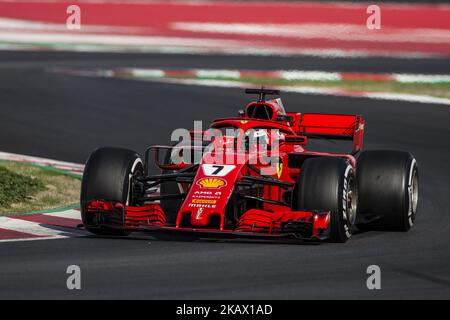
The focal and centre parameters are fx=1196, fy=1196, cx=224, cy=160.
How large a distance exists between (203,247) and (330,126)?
3046mm

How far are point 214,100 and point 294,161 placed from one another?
11.3 meters

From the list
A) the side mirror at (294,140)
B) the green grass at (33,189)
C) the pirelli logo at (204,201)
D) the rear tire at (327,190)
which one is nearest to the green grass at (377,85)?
the green grass at (33,189)

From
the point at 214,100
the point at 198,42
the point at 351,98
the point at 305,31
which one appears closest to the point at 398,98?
the point at 351,98

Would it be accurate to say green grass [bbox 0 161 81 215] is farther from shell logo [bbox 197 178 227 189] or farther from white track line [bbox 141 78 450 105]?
white track line [bbox 141 78 450 105]

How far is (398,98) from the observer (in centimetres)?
2453

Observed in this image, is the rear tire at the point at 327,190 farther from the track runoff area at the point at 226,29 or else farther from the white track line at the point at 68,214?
the track runoff area at the point at 226,29

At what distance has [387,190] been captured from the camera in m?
12.2

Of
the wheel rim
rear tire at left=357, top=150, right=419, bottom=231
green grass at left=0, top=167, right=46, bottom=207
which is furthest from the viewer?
green grass at left=0, top=167, right=46, bottom=207

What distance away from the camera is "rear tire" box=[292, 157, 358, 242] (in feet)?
36.4

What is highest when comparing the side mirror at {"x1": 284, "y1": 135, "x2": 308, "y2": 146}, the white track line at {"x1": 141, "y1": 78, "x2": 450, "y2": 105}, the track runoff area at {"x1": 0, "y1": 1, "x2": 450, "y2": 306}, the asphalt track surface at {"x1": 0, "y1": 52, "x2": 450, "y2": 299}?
the track runoff area at {"x1": 0, "y1": 1, "x2": 450, "y2": 306}

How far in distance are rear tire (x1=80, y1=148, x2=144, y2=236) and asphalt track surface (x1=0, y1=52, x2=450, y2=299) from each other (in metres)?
0.43

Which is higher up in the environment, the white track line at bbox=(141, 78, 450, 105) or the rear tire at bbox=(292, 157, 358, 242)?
the white track line at bbox=(141, 78, 450, 105)

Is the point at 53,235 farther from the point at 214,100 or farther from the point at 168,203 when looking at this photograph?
the point at 214,100

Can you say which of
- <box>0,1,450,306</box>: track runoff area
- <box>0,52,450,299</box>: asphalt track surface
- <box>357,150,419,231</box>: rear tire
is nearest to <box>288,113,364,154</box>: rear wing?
<box>357,150,419,231</box>: rear tire
